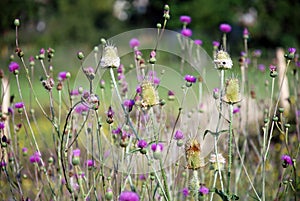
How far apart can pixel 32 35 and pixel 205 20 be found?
7481 millimetres

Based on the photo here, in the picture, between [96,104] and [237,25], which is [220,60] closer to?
[96,104]

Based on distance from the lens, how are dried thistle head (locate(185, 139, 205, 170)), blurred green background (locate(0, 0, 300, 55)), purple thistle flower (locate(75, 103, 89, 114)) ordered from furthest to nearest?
blurred green background (locate(0, 0, 300, 55)), purple thistle flower (locate(75, 103, 89, 114)), dried thistle head (locate(185, 139, 205, 170))

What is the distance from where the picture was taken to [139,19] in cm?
2280

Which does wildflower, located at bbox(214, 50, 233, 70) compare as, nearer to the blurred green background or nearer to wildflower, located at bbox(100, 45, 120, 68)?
wildflower, located at bbox(100, 45, 120, 68)

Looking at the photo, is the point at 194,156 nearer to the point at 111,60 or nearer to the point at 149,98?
the point at 149,98

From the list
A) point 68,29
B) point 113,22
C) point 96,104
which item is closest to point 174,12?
point 68,29

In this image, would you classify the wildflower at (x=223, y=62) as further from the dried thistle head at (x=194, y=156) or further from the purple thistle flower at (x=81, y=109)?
the purple thistle flower at (x=81, y=109)

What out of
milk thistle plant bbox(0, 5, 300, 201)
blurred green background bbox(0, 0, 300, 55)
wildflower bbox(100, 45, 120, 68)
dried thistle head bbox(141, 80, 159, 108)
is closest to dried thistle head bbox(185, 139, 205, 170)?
milk thistle plant bbox(0, 5, 300, 201)

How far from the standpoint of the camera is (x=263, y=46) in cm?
1418

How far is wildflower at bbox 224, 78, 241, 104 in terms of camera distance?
136 centimetres

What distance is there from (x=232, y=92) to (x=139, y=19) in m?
21.8

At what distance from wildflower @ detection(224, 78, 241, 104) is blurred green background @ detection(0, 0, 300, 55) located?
855cm

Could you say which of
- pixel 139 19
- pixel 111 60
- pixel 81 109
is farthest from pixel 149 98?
pixel 139 19

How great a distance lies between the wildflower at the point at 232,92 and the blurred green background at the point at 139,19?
8550 millimetres
